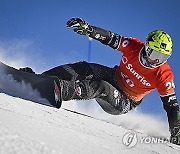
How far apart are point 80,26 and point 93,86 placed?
115cm

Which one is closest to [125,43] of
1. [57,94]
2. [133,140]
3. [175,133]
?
[175,133]

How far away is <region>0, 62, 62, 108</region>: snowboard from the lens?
15.1 ft

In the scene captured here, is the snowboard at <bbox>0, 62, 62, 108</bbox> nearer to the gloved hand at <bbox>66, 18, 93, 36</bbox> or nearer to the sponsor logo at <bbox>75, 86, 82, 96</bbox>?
the sponsor logo at <bbox>75, 86, 82, 96</bbox>

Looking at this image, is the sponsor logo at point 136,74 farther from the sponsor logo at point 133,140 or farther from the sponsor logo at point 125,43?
the sponsor logo at point 133,140

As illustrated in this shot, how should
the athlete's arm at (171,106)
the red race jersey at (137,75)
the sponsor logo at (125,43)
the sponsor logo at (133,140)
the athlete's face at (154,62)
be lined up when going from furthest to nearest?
the sponsor logo at (125,43), the athlete's face at (154,62), the red race jersey at (137,75), the athlete's arm at (171,106), the sponsor logo at (133,140)

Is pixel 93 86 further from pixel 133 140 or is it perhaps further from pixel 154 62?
pixel 133 140

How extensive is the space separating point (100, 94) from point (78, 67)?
3.49ft

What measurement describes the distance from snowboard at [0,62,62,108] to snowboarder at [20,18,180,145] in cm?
73

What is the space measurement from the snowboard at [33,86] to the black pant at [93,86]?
0.15 meters

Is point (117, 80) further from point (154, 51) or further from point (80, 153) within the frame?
point (80, 153)

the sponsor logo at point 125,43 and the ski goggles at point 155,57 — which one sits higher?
the sponsor logo at point 125,43

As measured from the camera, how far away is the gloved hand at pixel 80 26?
551 cm

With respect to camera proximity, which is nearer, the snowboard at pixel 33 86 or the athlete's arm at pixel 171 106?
the snowboard at pixel 33 86

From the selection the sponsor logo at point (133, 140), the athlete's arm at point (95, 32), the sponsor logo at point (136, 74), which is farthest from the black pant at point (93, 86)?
the sponsor logo at point (133, 140)
